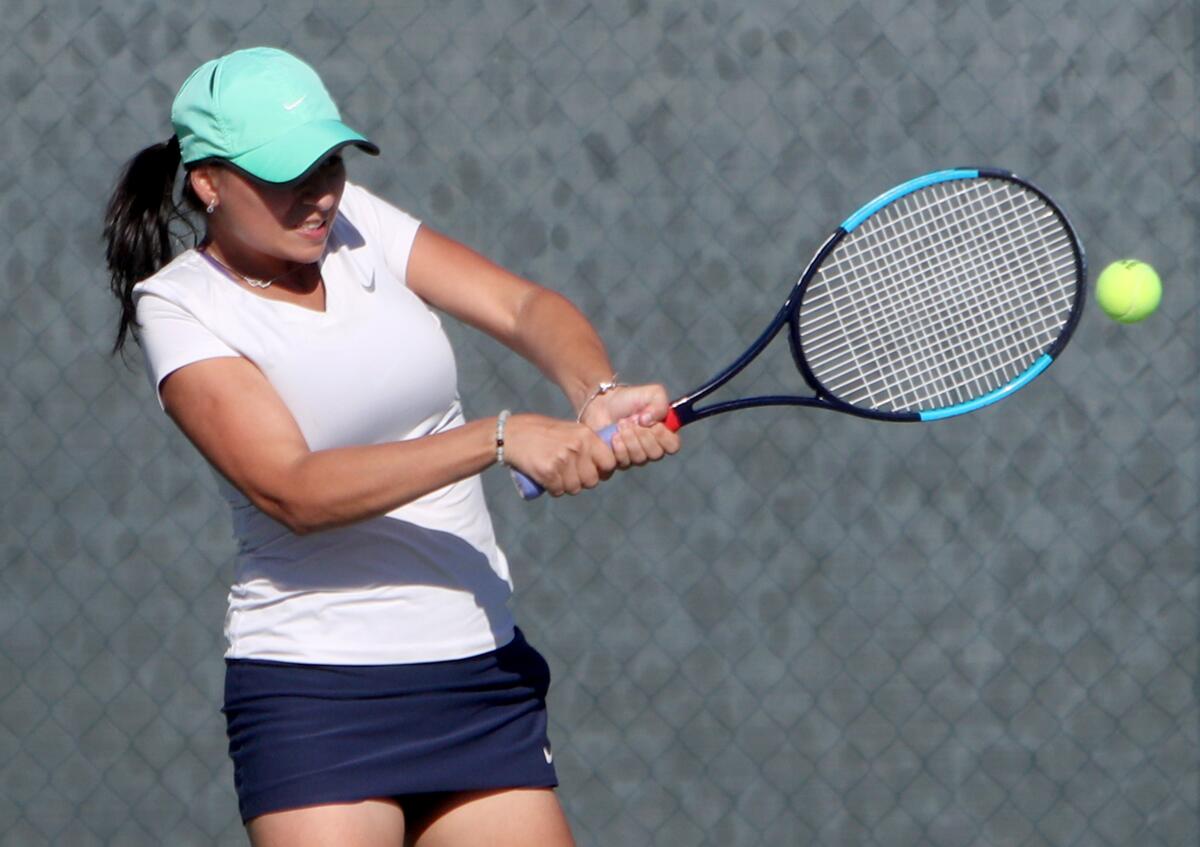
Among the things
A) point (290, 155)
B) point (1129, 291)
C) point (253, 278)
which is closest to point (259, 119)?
point (290, 155)

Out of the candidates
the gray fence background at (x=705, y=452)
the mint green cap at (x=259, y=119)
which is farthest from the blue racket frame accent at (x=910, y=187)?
the gray fence background at (x=705, y=452)

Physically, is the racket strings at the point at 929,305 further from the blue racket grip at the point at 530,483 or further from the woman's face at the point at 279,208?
the woman's face at the point at 279,208

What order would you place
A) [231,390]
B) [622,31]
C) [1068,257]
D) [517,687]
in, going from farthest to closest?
1. [622,31]
2. [1068,257]
3. [517,687]
4. [231,390]

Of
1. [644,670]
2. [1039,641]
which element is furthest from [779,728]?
[1039,641]

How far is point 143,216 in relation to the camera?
6.21ft

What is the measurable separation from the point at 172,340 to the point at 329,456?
20 centimetres

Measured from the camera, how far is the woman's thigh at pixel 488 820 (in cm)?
184

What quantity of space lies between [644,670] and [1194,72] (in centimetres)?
157

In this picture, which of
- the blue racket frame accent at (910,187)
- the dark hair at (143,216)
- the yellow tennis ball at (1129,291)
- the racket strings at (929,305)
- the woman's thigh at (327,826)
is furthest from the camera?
the yellow tennis ball at (1129,291)

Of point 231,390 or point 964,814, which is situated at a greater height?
point 231,390

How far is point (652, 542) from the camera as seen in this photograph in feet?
10.9

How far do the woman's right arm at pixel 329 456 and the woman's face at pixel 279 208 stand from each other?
5.3 inches

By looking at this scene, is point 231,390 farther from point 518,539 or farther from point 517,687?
point 518,539

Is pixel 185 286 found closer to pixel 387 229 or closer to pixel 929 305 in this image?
pixel 387 229
